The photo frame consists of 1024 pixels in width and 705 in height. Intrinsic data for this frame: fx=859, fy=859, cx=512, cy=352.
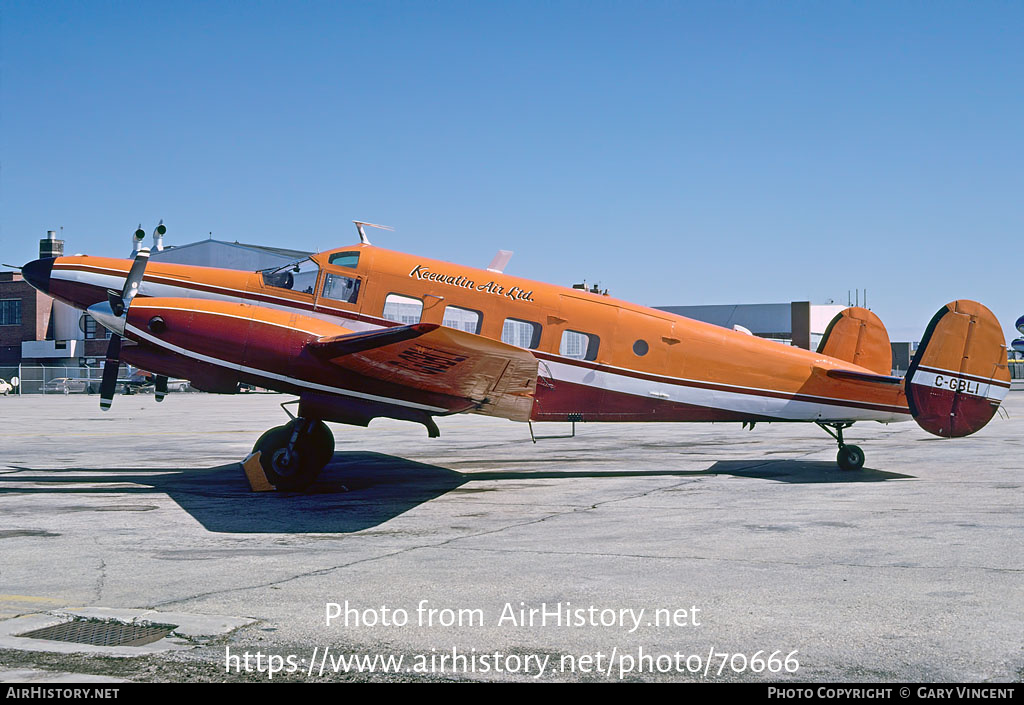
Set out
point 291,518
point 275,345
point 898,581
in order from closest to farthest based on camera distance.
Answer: point 898,581 → point 291,518 → point 275,345

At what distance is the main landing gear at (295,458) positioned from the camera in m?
13.3

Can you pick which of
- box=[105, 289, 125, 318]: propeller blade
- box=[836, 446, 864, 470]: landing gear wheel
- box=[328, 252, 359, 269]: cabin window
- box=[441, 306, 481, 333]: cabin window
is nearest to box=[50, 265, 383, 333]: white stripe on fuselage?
box=[105, 289, 125, 318]: propeller blade

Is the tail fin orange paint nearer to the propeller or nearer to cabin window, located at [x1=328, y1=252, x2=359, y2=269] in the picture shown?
cabin window, located at [x1=328, y1=252, x2=359, y2=269]

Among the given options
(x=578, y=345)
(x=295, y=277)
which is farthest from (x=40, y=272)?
(x=578, y=345)

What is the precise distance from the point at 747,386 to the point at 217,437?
15.8 m

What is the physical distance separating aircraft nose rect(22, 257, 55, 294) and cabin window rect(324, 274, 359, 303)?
433 cm

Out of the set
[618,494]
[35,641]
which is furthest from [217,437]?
[35,641]

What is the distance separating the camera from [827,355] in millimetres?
17062

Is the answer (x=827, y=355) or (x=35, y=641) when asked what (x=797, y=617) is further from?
(x=827, y=355)

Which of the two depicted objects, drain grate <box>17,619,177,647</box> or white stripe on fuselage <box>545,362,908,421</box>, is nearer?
drain grate <box>17,619,177,647</box>

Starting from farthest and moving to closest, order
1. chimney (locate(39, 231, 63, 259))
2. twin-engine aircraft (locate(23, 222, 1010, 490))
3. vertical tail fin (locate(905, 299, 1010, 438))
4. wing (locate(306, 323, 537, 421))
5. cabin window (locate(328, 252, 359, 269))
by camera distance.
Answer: chimney (locate(39, 231, 63, 259)) < vertical tail fin (locate(905, 299, 1010, 438)) < cabin window (locate(328, 252, 359, 269)) < twin-engine aircraft (locate(23, 222, 1010, 490)) < wing (locate(306, 323, 537, 421))

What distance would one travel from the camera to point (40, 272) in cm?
1357

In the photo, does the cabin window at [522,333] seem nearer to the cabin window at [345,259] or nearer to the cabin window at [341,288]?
the cabin window at [341,288]

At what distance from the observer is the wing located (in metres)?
10.5
